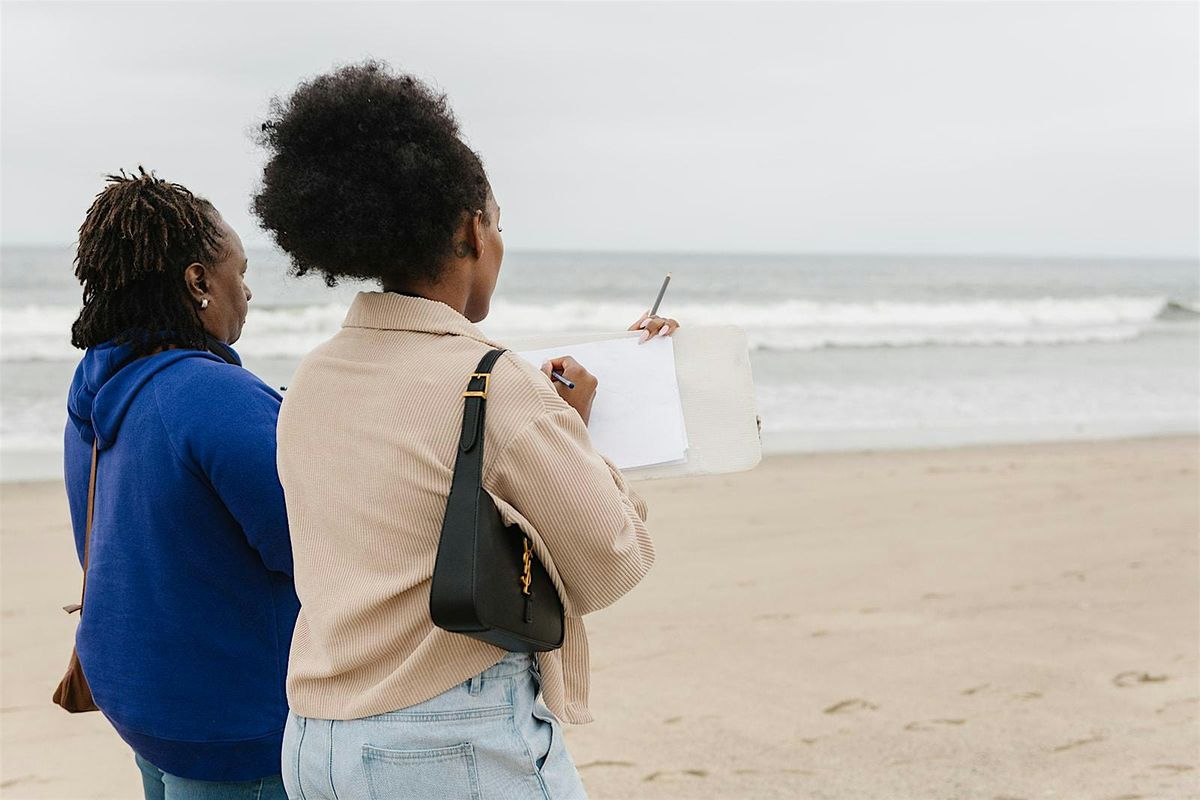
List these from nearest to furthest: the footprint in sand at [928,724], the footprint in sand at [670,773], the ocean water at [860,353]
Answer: the footprint in sand at [670,773] < the footprint in sand at [928,724] < the ocean water at [860,353]

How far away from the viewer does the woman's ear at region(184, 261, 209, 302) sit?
6.64 ft

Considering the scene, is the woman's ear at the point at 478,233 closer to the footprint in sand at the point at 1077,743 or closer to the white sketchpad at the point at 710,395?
the white sketchpad at the point at 710,395

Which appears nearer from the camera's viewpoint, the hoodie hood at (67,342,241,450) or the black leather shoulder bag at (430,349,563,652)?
the black leather shoulder bag at (430,349,563,652)

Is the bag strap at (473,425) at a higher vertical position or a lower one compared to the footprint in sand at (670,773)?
higher

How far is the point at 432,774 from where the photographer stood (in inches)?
56.8

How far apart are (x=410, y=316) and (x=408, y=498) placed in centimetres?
25

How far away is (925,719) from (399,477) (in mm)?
3482

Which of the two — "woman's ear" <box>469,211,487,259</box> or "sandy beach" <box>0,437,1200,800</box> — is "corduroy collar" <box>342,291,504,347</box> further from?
"sandy beach" <box>0,437,1200,800</box>

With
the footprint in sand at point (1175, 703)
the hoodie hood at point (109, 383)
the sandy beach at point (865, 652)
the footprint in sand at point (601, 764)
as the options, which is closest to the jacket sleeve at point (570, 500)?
the hoodie hood at point (109, 383)

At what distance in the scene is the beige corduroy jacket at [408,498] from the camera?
1.41m

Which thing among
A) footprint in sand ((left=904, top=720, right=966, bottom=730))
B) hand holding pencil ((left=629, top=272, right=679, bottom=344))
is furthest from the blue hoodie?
footprint in sand ((left=904, top=720, right=966, bottom=730))

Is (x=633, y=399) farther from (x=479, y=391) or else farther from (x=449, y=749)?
(x=449, y=749)

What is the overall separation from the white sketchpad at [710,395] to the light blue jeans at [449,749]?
0.51 metres

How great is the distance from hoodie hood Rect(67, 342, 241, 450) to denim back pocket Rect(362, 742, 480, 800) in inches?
32.0
